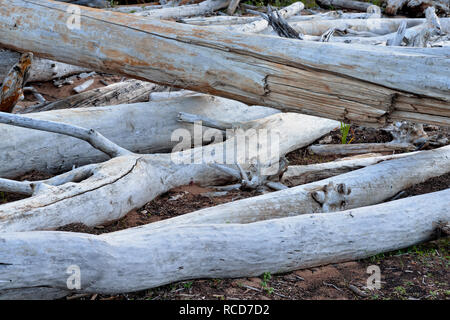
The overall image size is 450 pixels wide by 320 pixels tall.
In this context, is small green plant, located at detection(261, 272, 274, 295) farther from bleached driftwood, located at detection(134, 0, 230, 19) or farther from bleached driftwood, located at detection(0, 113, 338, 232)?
bleached driftwood, located at detection(134, 0, 230, 19)

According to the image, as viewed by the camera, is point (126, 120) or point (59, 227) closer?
point (59, 227)

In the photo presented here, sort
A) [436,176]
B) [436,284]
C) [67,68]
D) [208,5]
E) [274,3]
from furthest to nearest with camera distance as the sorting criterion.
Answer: [274,3], [208,5], [67,68], [436,176], [436,284]

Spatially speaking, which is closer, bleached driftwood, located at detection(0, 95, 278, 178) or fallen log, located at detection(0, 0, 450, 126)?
fallen log, located at detection(0, 0, 450, 126)

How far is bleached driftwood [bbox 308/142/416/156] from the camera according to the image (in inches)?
210

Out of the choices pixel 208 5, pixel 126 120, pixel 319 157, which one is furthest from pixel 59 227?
pixel 208 5

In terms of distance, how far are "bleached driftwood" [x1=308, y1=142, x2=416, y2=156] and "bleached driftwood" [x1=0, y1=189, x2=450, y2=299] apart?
1.75 meters

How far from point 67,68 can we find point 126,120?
2482mm

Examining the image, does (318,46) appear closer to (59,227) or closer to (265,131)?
(265,131)

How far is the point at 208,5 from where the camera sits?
9742 millimetres

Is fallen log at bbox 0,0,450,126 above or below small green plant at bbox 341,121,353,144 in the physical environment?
above

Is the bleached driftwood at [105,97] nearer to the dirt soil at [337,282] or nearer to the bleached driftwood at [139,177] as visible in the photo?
the bleached driftwood at [139,177]

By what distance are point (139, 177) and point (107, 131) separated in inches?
35.5

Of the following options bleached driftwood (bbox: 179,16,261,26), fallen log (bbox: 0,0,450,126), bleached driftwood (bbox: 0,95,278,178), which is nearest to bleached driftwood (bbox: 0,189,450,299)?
fallen log (bbox: 0,0,450,126)

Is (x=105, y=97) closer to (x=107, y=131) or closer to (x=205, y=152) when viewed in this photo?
(x=107, y=131)
